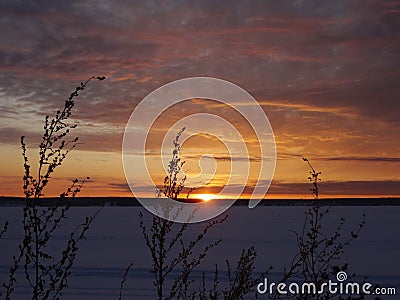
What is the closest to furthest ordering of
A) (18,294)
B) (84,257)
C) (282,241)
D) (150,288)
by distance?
(18,294), (150,288), (84,257), (282,241)

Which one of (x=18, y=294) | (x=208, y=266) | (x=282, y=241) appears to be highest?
(x=282, y=241)

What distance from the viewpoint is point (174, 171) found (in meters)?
3.71

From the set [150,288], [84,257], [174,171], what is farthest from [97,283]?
[174,171]

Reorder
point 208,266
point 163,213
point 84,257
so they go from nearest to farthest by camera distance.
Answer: point 163,213 < point 208,266 < point 84,257

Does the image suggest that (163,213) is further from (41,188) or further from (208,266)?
(208,266)

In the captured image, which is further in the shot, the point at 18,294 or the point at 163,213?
the point at 18,294

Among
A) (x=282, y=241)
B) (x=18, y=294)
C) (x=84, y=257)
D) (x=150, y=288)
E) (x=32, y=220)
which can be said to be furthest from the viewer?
(x=282, y=241)

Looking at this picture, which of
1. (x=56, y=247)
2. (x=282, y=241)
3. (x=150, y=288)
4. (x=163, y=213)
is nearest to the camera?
(x=163, y=213)

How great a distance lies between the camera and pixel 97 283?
1602cm

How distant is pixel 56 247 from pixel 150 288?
12490mm

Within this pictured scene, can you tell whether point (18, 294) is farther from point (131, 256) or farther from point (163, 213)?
point (163, 213)

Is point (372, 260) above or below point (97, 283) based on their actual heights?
above

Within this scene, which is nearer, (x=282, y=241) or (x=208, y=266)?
(x=208, y=266)

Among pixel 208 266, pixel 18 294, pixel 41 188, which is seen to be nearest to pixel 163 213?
pixel 41 188
